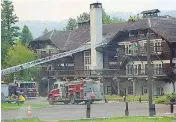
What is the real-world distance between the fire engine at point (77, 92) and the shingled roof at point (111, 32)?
32.6ft

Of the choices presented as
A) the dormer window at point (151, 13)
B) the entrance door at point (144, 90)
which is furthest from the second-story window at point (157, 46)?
the dormer window at point (151, 13)

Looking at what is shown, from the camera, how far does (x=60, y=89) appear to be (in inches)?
1372

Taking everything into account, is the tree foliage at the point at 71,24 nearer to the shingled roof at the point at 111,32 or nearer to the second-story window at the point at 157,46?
the shingled roof at the point at 111,32

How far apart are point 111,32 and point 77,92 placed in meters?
16.6

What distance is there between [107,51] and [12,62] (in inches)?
458

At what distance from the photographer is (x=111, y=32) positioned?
162 feet

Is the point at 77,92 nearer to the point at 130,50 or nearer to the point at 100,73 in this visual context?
the point at 100,73

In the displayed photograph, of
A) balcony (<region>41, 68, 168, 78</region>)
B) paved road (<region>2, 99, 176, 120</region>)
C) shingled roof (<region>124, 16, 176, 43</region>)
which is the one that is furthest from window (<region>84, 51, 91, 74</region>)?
paved road (<region>2, 99, 176, 120</region>)

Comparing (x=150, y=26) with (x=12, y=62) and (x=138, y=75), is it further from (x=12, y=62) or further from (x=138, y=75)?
(x=12, y=62)

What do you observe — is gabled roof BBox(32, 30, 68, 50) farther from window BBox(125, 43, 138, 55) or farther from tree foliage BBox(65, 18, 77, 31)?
tree foliage BBox(65, 18, 77, 31)

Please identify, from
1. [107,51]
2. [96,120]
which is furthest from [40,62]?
[96,120]

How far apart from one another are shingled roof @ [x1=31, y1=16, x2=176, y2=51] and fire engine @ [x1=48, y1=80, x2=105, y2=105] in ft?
32.6

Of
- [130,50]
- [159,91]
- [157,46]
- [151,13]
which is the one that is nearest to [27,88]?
[130,50]

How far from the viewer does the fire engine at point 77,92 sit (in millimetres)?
33688
